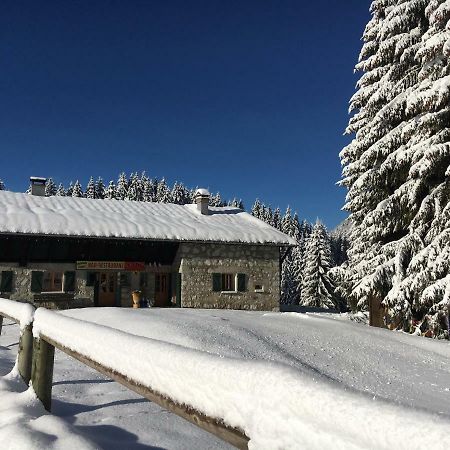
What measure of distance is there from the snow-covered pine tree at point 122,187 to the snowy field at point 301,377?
258 feet

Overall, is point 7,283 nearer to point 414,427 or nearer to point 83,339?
point 83,339

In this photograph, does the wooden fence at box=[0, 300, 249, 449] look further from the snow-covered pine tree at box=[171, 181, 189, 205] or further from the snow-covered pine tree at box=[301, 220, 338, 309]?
the snow-covered pine tree at box=[171, 181, 189, 205]

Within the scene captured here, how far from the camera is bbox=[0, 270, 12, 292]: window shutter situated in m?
20.2

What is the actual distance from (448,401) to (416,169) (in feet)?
20.6

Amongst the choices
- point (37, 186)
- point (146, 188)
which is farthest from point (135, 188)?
point (37, 186)

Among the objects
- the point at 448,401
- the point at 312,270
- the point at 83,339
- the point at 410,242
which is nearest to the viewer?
the point at 83,339

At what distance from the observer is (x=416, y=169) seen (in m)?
11.2

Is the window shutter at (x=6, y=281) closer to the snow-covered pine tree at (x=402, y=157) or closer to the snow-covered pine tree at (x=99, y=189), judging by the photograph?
the snow-covered pine tree at (x=402, y=157)

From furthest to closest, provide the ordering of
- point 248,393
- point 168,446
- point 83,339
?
point 168,446 < point 83,339 < point 248,393

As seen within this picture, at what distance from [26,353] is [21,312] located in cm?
35

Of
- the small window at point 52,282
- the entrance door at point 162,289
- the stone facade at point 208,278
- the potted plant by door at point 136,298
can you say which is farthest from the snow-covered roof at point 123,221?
the potted plant by door at point 136,298

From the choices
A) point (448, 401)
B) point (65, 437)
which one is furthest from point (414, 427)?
point (448, 401)

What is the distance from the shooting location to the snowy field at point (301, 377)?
1.00 m

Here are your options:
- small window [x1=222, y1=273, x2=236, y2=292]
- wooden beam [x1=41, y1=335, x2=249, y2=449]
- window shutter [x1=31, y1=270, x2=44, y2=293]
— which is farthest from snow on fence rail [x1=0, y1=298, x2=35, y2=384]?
small window [x1=222, y1=273, x2=236, y2=292]
